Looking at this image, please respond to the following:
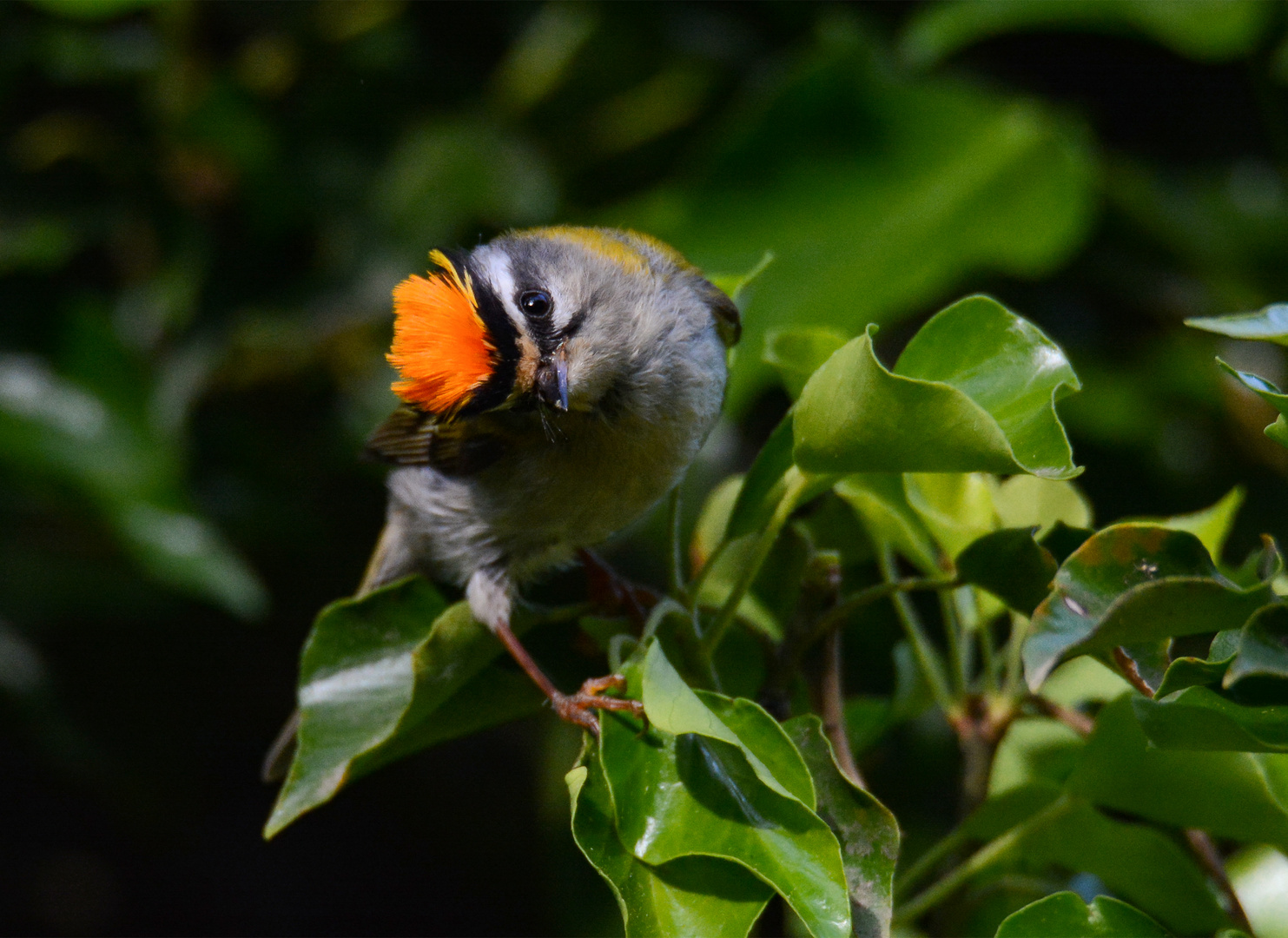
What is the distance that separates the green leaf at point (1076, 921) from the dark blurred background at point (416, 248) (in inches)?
54.0

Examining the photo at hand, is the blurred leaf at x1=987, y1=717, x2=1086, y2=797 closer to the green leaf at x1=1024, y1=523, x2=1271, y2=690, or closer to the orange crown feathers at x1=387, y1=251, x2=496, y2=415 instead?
the green leaf at x1=1024, y1=523, x2=1271, y2=690

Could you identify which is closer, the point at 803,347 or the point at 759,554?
the point at 759,554

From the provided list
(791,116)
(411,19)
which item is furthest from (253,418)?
(791,116)

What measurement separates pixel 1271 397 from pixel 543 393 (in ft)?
2.98

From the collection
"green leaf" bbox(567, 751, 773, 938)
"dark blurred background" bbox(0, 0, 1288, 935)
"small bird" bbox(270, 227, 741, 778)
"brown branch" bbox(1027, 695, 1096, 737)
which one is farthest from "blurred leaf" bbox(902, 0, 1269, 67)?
"green leaf" bbox(567, 751, 773, 938)

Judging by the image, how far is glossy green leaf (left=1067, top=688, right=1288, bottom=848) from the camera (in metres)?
1.05

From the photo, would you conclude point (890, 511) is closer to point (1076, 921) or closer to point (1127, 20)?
point (1076, 921)

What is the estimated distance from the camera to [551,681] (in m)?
1.43

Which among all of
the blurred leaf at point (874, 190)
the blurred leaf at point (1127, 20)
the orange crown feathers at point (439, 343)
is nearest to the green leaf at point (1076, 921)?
the orange crown feathers at point (439, 343)

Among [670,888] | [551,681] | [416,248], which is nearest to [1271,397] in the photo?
[670,888]

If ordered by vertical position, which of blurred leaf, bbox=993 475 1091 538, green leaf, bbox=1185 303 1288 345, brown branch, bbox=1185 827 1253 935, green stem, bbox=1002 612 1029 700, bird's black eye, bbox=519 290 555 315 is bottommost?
brown branch, bbox=1185 827 1253 935

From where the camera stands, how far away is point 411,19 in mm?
3285

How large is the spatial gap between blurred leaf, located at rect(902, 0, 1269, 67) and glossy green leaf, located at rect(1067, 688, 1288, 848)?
70.4 inches

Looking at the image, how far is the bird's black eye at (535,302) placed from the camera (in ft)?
5.24
